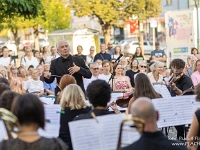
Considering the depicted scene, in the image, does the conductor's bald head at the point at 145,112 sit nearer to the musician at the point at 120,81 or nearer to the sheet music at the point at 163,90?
the sheet music at the point at 163,90

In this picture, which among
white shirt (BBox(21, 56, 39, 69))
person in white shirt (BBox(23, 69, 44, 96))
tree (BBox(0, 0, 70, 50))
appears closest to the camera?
person in white shirt (BBox(23, 69, 44, 96))

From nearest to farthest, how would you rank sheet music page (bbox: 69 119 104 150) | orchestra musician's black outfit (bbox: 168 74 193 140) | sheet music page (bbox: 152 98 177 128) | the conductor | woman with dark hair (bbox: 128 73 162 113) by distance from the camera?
1. sheet music page (bbox: 69 119 104 150)
2. sheet music page (bbox: 152 98 177 128)
3. woman with dark hair (bbox: 128 73 162 113)
4. orchestra musician's black outfit (bbox: 168 74 193 140)
5. the conductor

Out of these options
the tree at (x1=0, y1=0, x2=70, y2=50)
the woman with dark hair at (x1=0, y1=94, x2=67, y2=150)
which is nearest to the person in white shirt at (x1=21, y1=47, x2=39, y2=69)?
the woman with dark hair at (x1=0, y1=94, x2=67, y2=150)

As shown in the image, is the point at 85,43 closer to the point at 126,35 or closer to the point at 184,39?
the point at 184,39

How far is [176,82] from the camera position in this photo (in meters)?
10.0

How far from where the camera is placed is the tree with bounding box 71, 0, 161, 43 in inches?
1657

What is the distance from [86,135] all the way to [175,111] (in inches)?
99.7

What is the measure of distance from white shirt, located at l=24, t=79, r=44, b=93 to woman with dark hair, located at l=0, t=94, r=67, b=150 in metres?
9.54

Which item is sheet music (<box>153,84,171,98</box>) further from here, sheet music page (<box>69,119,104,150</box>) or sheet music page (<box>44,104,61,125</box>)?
sheet music page (<box>69,119,104,150</box>)

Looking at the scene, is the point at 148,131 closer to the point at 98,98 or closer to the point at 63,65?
the point at 98,98

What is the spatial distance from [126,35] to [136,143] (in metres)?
63.9

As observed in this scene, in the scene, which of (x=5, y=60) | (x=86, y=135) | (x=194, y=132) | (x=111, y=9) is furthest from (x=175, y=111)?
(x=111, y=9)

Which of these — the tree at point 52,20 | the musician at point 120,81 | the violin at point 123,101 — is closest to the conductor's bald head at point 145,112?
the violin at point 123,101

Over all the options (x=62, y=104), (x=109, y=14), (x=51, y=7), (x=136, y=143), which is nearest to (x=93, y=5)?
(x=109, y=14)
